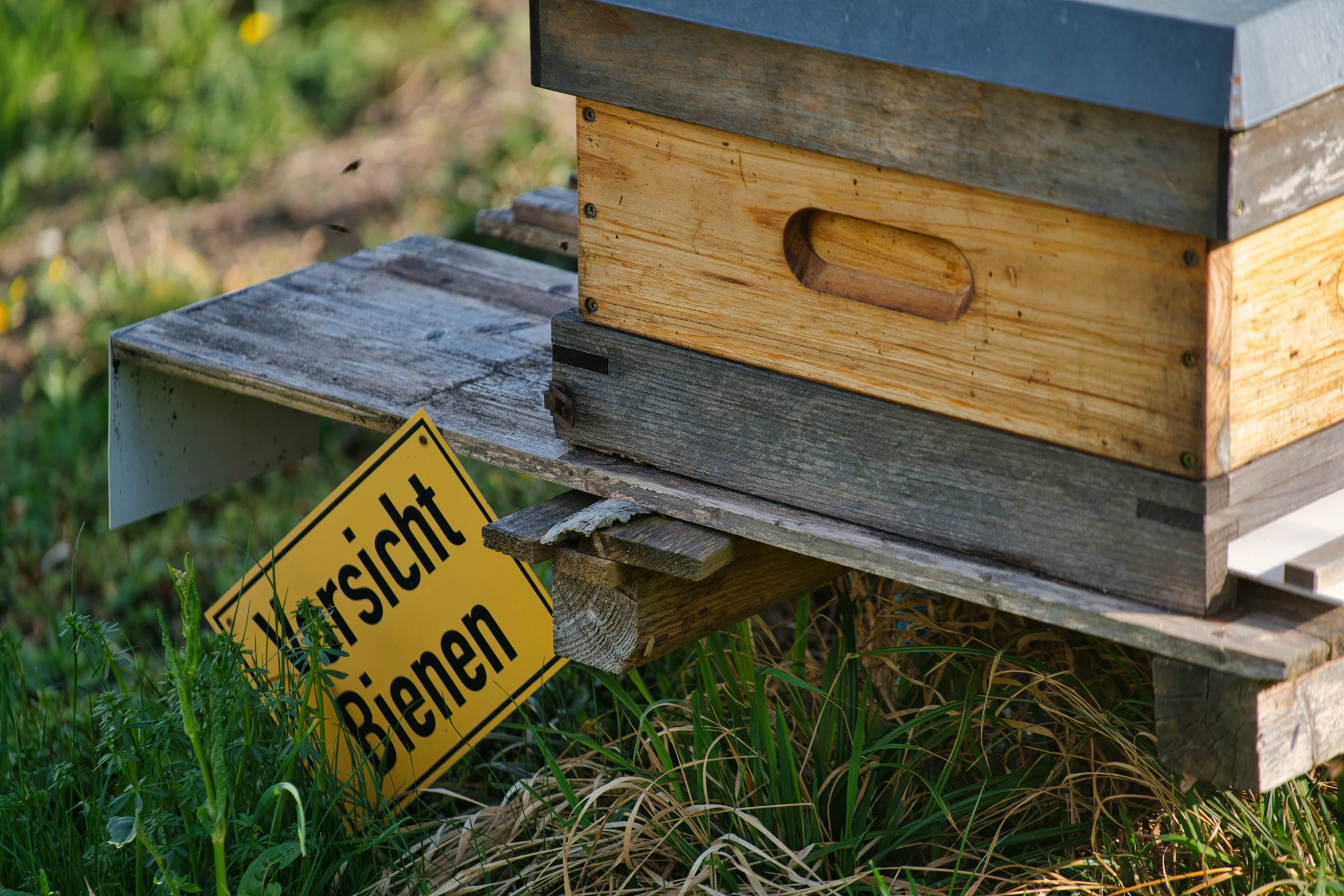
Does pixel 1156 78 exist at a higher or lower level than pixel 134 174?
higher

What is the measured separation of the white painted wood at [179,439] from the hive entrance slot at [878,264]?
1.33 meters

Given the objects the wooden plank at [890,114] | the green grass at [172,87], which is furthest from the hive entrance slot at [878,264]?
the green grass at [172,87]

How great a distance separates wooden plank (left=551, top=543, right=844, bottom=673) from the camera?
192 centimetres

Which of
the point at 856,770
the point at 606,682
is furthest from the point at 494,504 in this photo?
the point at 856,770

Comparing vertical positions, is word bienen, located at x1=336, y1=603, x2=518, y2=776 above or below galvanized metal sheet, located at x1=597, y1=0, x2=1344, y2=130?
below

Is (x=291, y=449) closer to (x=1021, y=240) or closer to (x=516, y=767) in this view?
(x=516, y=767)

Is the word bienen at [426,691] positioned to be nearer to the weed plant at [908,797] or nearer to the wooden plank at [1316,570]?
the weed plant at [908,797]

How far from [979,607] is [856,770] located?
0.38 meters

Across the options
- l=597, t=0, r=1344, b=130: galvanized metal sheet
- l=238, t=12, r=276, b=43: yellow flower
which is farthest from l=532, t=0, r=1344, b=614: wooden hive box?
l=238, t=12, r=276, b=43: yellow flower

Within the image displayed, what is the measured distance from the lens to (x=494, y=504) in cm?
349

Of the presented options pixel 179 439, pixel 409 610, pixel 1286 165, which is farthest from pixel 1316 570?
pixel 179 439

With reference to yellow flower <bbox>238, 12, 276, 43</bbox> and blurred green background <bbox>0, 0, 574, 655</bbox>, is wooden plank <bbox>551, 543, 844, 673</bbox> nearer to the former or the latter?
blurred green background <bbox>0, 0, 574, 655</bbox>

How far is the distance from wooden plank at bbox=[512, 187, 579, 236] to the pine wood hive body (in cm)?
81

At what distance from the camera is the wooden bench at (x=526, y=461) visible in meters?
1.57
